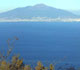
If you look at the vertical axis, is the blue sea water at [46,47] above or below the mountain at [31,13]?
above

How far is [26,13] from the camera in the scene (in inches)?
6826

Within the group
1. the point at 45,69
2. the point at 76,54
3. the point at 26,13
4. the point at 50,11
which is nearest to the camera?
the point at 45,69

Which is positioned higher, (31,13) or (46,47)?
(46,47)

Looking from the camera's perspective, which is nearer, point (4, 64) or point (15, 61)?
point (4, 64)

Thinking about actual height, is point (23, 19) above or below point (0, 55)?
below

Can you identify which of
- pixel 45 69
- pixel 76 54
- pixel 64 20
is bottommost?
pixel 64 20

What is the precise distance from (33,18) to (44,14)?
19711 mm

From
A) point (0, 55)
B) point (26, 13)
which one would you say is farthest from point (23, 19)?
point (0, 55)

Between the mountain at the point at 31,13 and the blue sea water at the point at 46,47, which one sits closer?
the blue sea water at the point at 46,47

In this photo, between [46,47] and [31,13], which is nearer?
[46,47]

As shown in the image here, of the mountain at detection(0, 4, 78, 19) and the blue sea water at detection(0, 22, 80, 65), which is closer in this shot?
the blue sea water at detection(0, 22, 80, 65)

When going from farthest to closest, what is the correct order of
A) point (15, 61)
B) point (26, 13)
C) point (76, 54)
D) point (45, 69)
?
point (26, 13), point (76, 54), point (15, 61), point (45, 69)

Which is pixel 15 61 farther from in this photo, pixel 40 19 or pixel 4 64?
pixel 40 19

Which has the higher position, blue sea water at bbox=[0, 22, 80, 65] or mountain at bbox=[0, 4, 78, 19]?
blue sea water at bbox=[0, 22, 80, 65]
